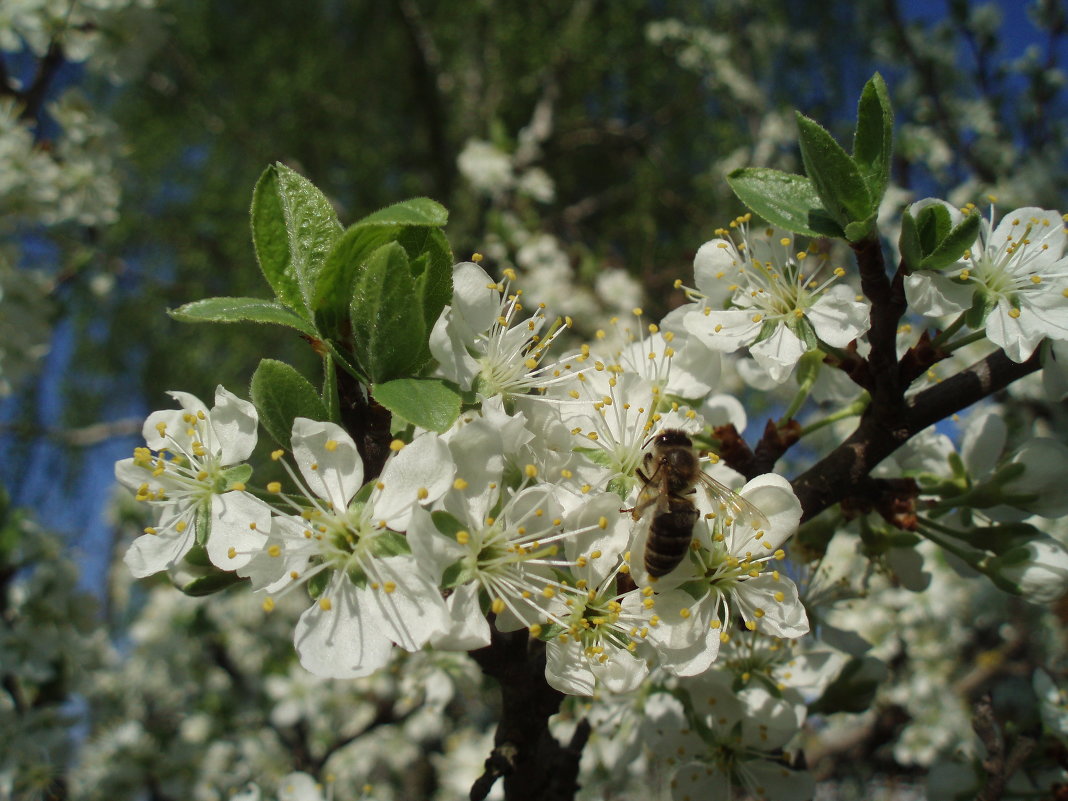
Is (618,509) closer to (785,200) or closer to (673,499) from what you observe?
(673,499)

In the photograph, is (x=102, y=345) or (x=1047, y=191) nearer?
(x=1047, y=191)

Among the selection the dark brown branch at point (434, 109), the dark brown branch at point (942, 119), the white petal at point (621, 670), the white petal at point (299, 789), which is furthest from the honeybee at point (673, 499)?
the dark brown branch at point (434, 109)

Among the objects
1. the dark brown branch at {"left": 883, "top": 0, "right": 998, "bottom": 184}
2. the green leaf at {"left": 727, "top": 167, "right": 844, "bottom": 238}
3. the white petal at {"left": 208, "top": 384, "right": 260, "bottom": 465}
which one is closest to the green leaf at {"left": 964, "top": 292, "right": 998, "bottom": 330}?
the green leaf at {"left": 727, "top": 167, "right": 844, "bottom": 238}

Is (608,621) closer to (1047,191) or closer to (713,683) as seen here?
(713,683)

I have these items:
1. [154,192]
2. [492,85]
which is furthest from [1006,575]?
[154,192]

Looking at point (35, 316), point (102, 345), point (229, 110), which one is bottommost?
point (102, 345)

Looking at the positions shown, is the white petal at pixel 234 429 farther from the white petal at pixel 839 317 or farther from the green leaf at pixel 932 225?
the green leaf at pixel 932 225
